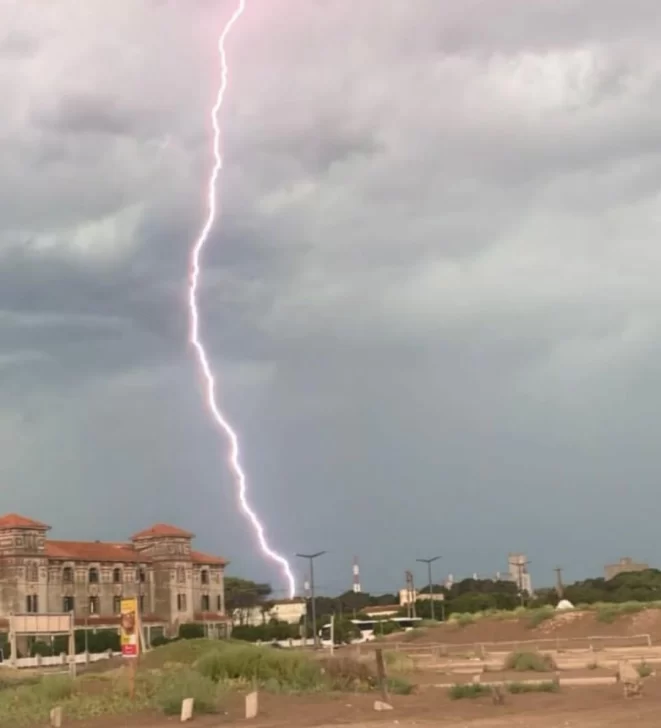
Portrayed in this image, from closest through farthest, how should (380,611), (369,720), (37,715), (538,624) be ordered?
(369,720)
(37,715)
(538,624)
(380,611)

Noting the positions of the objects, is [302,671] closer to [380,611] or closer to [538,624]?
[538,624]

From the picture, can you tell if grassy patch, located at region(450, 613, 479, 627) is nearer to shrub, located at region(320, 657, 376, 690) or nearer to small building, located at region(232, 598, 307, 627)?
shrub, located at region(320, 657, 376, 690)

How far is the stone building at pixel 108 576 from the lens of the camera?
9238cm

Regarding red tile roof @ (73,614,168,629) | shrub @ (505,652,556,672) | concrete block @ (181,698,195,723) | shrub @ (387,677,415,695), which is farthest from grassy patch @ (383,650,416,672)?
red tile roof @ (73,614,168,629)

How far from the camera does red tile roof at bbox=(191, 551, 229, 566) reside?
10738cm

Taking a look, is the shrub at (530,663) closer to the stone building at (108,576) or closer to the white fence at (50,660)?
the white fence at (50,660)

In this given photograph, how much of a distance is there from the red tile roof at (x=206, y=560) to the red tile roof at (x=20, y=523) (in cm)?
1717

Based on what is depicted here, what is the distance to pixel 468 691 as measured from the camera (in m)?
26.5

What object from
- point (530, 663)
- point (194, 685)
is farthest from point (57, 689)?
point (530, 663)

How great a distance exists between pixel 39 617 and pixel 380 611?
95569 mm

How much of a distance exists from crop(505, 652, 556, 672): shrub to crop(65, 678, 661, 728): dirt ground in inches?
371

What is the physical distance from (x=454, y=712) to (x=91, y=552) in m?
80.4

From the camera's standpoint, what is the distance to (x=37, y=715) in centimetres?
2556

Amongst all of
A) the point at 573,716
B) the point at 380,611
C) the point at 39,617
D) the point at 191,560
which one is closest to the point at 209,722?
the point at 573,716
